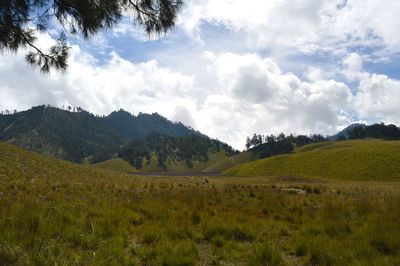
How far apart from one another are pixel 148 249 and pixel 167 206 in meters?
4.84

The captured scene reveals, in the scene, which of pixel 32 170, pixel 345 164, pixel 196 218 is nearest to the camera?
pixel 196 218

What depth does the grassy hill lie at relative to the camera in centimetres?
8588

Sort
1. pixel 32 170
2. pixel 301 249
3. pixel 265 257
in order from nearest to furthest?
pixel 265 257 → pixel 301 249 → pixel 32 170

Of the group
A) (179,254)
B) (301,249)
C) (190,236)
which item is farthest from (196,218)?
(179,254)

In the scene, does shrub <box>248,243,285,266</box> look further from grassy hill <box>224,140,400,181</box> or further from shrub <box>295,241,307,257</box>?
grassy hill <box>224,140,400,181</box>

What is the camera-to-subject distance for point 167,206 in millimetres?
11453

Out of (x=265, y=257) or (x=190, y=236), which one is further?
(x=190, y=236)

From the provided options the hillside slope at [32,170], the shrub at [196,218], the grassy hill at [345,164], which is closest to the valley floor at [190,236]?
the shrub at [196,218]

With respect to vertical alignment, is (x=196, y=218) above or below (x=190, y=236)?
above

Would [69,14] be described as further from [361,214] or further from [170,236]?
[361,214]

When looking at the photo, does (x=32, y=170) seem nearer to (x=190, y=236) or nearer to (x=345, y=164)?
(x=190, y=236)

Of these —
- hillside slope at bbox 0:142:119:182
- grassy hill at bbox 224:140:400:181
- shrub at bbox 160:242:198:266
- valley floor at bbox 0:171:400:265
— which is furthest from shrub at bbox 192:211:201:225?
grassy hill at bbox 224:140:400:181

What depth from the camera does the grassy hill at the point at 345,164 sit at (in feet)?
282

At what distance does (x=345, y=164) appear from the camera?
97.2 meters
